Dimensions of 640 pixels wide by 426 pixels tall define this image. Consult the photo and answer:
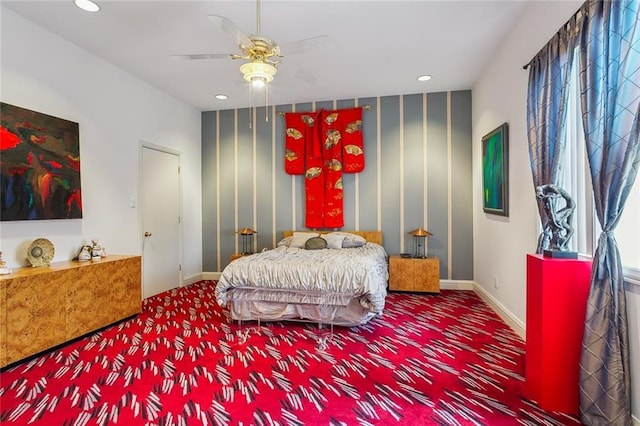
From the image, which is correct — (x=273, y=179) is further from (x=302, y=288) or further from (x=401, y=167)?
(x=302, y=288)

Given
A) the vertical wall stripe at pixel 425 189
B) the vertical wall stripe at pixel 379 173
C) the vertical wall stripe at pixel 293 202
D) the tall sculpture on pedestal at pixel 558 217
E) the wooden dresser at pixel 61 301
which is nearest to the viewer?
the tall sculpture on pedestal at pixel 558 217

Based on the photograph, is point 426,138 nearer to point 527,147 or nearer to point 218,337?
point 527,147

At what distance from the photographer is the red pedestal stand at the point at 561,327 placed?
188 cm

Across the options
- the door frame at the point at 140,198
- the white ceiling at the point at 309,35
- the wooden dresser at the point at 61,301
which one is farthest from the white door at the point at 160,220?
the white ceiling at the point at 309,35

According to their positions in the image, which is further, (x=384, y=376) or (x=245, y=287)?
(x=245, y=287)

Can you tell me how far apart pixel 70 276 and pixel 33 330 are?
487 millimetres

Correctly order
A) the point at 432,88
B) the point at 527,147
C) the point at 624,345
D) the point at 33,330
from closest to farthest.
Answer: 1. the point at 624,345
2. the point at 33,330
3. the point at 527,147
4. the point at 432,88

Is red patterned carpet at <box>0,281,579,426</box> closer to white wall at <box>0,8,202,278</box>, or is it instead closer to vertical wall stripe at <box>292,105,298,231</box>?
white wall at <box>0,8,202,278</box>

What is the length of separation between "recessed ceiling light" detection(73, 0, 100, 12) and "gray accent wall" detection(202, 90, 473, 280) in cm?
276

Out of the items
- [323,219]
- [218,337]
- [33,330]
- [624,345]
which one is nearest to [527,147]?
[624,345]

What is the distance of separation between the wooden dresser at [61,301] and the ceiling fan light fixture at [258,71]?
2.36 meters

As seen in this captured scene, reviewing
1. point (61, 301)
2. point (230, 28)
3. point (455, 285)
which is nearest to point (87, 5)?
point (230, 28)

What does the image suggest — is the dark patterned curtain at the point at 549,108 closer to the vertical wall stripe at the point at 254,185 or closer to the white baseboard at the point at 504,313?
the white baseboard at the point at 504,313

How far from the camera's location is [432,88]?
15.1 feet
